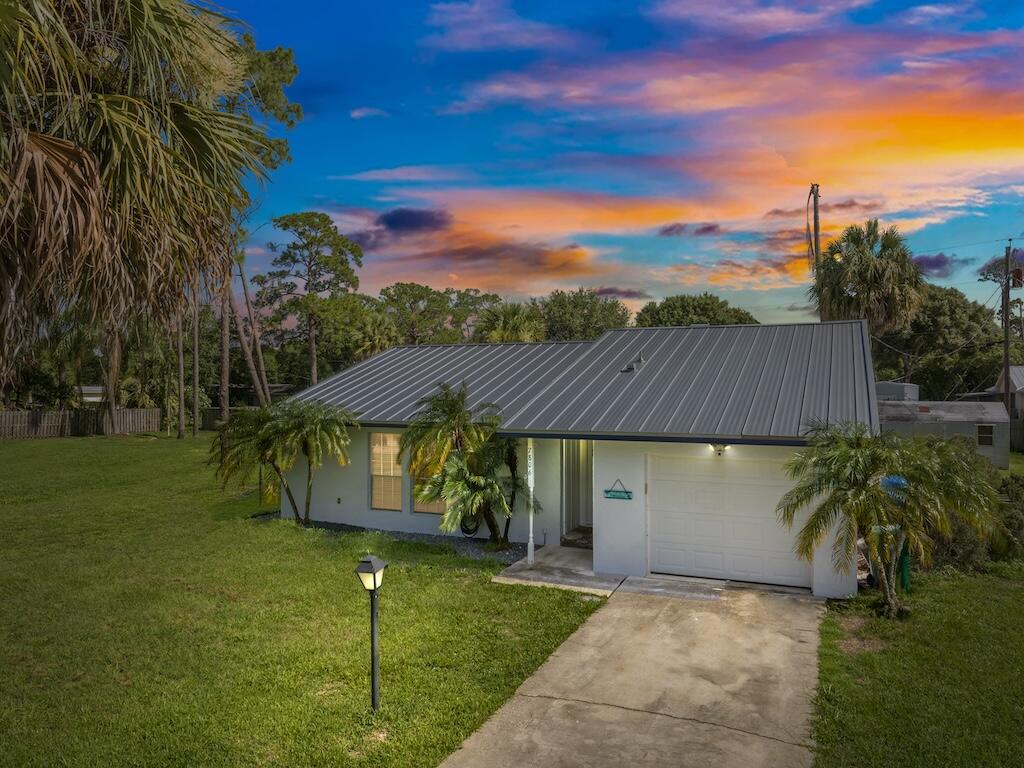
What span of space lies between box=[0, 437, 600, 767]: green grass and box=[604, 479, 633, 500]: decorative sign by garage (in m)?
1.88

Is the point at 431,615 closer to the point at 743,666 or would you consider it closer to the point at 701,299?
the point at 743,666

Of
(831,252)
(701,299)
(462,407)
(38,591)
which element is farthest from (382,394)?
(701,299)

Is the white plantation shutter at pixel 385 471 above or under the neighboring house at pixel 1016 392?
under

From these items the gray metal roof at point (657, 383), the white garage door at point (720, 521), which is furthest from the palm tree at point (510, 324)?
the white garage door at point (720, 521)

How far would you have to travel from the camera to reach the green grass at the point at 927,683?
18.3 feet

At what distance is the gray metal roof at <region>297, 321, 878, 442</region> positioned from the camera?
1050 cm

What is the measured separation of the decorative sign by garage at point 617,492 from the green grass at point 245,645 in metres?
1.88

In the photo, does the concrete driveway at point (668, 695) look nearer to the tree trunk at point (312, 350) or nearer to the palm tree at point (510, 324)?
the palm tree at point (510, 324)

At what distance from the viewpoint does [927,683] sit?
6.83m

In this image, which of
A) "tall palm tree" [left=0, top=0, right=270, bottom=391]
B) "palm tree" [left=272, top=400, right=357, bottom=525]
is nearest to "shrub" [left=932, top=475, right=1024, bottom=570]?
"palm tree" [left=272, top=400, right=357, bottom=525]

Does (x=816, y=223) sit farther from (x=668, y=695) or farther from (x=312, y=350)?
(x=668, y=695)

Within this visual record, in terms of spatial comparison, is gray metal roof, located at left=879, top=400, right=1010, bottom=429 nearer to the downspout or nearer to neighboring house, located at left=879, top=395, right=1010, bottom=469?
neighboring house, located at left=879, top=395, right=1010, bottom=469

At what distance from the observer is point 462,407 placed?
12.2m

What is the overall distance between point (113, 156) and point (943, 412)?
86.8 feet
